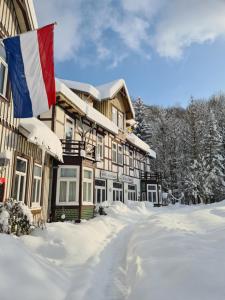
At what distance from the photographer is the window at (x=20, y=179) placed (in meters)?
9.41

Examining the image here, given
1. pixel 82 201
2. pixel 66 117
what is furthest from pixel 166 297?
pixel 66 117

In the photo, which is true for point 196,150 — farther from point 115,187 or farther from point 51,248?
point 51,248

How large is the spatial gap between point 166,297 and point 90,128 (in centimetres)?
1615

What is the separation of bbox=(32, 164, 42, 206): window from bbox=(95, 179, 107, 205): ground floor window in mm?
8310

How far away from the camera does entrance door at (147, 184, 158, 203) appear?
29.6 metres

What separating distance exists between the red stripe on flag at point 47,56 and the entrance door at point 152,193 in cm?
2330

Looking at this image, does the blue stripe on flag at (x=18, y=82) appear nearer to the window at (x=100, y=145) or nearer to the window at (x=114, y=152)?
the window at (x=100, y=145)

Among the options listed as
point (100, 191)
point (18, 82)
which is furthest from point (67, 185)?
point (18, 82)

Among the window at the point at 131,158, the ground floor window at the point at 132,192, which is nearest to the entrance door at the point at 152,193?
the ground floor window at the point at 132,192

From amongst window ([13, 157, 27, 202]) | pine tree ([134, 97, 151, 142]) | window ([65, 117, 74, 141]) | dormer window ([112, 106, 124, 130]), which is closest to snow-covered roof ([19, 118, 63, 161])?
window ([13, 157, 27, 202])

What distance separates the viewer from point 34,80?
7367 mm

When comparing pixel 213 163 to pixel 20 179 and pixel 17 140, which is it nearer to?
pixel 20 179

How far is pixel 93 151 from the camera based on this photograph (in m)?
16.9

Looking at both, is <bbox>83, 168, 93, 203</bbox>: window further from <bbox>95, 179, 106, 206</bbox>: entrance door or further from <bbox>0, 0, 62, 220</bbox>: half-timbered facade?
<bbox>95, 179, 106, 206</bbox>: entrance door
